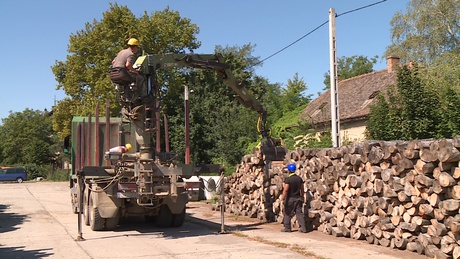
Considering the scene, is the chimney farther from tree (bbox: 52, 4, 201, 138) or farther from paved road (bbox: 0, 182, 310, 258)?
paved road (bbox: 0, 182, 310, 258)

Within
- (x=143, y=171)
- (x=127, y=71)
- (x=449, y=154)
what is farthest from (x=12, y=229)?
(x=449, y=154)

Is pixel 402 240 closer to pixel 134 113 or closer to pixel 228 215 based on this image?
pixel 134 113

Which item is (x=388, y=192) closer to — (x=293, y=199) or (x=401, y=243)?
(x=401, y=243)

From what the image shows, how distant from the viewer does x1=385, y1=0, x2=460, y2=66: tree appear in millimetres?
36281

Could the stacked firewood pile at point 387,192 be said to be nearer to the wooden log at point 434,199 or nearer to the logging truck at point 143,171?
the wooden log at point 434,199

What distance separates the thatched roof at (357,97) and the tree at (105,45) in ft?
41.1

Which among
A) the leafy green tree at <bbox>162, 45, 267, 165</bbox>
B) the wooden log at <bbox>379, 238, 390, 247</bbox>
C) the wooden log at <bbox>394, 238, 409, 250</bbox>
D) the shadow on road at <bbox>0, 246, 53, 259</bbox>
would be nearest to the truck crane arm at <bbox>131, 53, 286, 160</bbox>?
the shadow on road at <bbox>0, 246, 53, 259</bbox>

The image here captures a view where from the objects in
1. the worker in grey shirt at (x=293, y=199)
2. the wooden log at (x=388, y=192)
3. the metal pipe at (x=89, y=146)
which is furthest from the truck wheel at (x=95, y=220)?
the wooden log at (x=388, y=192)

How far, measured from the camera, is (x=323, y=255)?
9195 mm

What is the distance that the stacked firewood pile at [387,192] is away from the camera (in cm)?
835

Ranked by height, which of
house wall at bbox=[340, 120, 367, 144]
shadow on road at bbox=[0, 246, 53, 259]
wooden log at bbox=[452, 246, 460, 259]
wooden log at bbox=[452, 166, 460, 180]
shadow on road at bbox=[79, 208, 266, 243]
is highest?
house wall at bbox=[340, 120, 367, 144]

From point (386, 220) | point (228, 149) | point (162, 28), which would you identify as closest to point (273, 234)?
point (386, 220)

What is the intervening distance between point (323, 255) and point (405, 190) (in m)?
1.98

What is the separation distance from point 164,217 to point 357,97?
19762 millimetres
